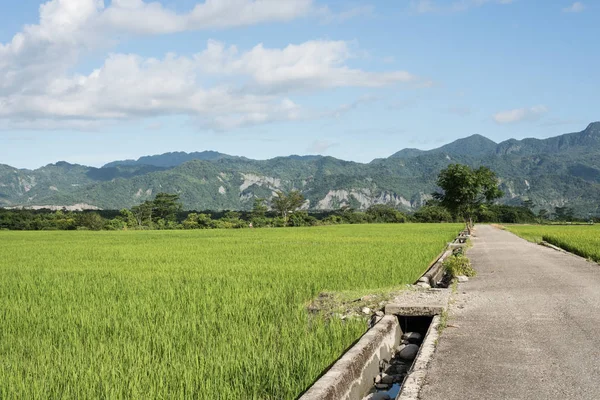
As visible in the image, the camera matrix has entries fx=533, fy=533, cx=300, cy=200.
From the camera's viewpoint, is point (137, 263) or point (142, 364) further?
point (137, 263)

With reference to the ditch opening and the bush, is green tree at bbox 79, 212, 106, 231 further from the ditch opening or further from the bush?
the ditch opening

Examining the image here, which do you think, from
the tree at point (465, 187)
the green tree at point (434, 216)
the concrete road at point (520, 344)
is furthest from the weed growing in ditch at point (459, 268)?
the green tree at point (434, 216)

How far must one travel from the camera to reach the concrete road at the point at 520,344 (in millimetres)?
4113

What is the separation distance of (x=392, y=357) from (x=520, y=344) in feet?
4.96

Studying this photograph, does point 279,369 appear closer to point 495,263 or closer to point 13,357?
point 13,357

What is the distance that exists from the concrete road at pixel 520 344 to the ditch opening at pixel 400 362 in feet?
1.31

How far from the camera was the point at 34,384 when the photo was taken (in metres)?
3.95

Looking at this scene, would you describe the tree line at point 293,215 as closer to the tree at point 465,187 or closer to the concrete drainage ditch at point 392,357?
the tree at point 465,187

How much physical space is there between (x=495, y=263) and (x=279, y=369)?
11.6m

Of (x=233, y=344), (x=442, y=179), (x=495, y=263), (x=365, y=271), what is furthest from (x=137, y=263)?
(x=442, y=179)

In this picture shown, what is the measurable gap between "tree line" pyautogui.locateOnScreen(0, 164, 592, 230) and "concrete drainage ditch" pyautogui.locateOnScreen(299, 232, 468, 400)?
35462 millimetres

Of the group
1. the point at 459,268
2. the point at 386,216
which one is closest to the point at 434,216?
the point at 386,216

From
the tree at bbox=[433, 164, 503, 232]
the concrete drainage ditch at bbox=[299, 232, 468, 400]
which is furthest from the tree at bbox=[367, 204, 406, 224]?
the concrete drainage ditch at bbox=[299, 232, 468, 400]

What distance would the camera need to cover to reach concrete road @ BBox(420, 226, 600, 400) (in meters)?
4.11
